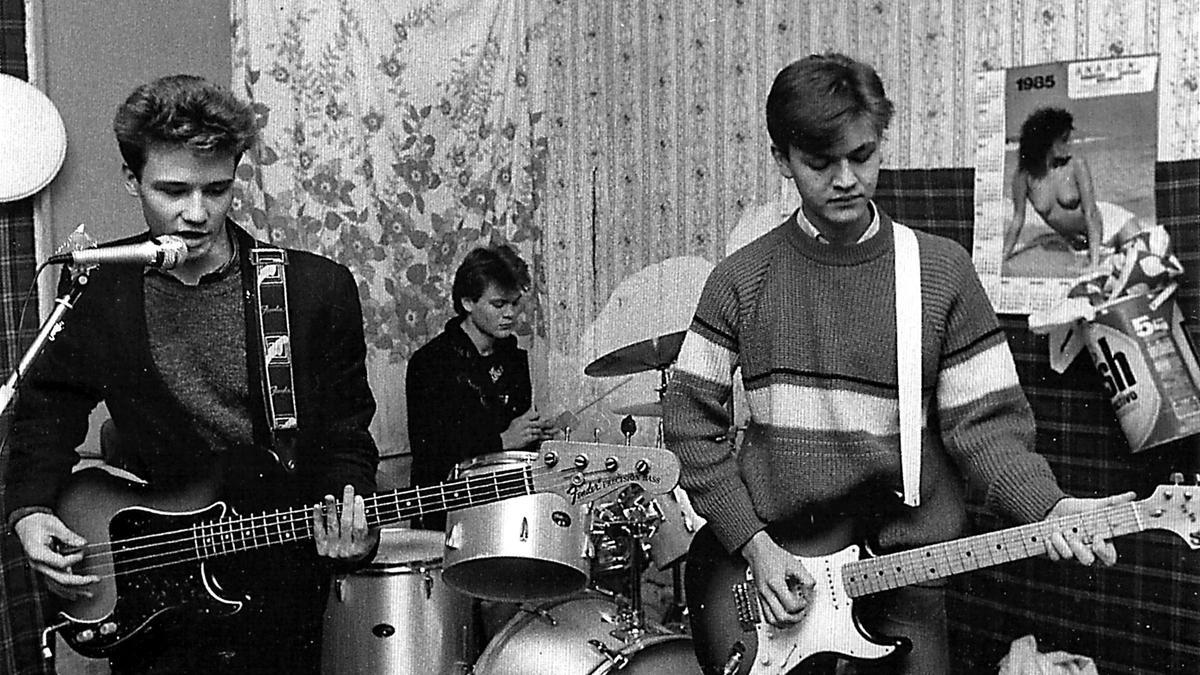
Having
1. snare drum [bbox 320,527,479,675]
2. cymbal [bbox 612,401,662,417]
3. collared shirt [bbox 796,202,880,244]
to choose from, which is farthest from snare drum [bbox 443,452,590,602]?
collared shirt [bbox 796,202,880,244]

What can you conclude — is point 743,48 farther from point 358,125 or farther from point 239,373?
point 239,373

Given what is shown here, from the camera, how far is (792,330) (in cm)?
169

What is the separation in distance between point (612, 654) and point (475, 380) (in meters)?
0.54

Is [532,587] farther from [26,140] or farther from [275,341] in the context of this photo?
[26,140]

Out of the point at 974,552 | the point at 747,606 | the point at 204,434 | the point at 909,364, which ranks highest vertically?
the point at 909,364

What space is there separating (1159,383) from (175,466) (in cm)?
131

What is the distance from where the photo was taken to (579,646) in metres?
1.98

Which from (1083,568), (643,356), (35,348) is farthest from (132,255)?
(1083,568)

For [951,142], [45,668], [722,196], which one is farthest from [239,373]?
[951,142]

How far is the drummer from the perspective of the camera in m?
2.19

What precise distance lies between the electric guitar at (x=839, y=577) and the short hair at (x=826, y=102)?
508 millimetres

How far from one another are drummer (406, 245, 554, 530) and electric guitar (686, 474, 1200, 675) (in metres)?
0.48

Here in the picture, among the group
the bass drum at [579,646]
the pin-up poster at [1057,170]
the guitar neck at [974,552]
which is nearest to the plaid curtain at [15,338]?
the bass drum at [579,646]

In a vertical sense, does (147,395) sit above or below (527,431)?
above
